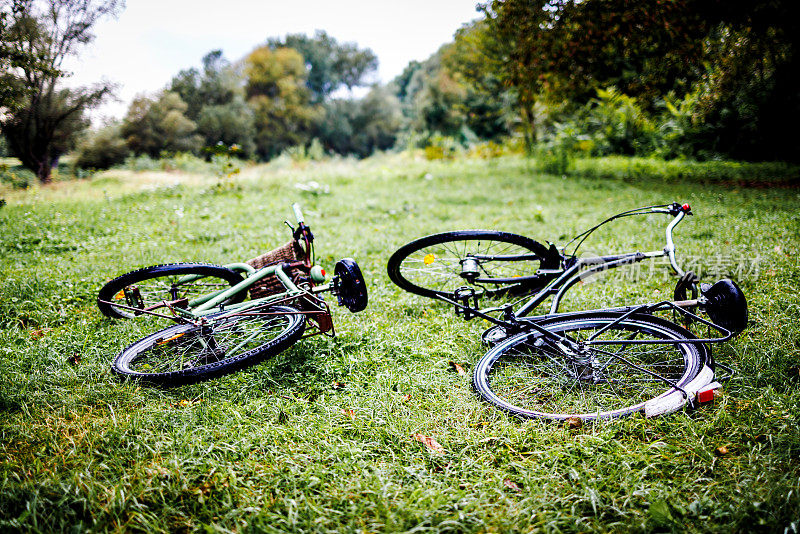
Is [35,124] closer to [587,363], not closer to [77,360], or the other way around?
[77,360]

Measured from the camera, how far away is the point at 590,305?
356cm

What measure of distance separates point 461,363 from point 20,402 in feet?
8.49

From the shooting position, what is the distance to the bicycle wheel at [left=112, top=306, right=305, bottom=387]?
2434 mm

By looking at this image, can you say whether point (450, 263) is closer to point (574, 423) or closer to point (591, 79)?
point (574, 423)

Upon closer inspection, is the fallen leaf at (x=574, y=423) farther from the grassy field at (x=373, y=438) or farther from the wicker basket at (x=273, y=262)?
the wicker basket at (x=273, y=262)

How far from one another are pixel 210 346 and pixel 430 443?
162cm

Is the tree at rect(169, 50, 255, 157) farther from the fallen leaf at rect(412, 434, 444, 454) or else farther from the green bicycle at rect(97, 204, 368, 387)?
the fallen leaf at rect(412, 434, 444, 454)

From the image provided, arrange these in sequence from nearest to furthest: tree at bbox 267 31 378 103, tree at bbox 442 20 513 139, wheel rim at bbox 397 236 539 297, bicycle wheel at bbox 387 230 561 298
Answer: bicycle wheel at bbox 387 230 561 298
wheel rim at bbox 397 236 539 297
tree at bbox 442 20 513 139
tree at bbox 267 31 378 103

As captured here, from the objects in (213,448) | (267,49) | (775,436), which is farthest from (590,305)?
(267,49)

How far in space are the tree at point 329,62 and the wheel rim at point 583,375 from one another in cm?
3946

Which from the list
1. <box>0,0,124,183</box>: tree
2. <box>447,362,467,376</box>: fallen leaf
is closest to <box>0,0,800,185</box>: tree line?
<box>0,0,124,183</box>: tree

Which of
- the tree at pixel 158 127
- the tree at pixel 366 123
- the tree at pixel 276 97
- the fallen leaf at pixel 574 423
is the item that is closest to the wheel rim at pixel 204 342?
the fallen leaf at pixel 574 423

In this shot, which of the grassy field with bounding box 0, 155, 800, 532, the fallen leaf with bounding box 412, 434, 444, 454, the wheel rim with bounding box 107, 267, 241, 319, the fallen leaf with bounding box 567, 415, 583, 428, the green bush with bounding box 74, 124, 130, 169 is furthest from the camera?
the green bush with bounding box 74, 124, 130, 169

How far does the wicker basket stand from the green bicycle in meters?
0.20
